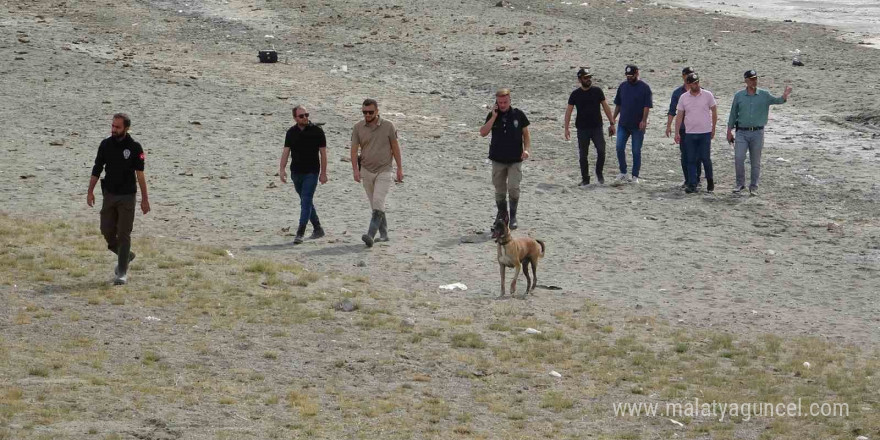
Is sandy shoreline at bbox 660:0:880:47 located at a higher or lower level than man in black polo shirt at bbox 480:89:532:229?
higher

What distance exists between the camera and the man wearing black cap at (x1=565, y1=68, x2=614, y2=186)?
17.8 meters

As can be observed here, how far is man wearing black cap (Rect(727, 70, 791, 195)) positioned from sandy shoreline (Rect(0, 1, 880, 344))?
23.1 inches

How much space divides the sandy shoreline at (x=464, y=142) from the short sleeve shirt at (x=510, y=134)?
1055 mm

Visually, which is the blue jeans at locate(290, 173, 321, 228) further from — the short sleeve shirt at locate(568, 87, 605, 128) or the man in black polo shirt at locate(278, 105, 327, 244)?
the short sleeve shirt at locate(568, 87, 605, 128)

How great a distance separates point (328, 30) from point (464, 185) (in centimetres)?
1446

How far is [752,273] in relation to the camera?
14281mm

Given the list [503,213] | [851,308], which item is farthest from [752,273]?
[503,213]

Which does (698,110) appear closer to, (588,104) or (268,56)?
(588,104)

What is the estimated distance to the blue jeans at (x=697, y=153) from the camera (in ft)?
58.7

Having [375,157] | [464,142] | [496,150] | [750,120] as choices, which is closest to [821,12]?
[464,142]

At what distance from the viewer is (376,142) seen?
14688mm

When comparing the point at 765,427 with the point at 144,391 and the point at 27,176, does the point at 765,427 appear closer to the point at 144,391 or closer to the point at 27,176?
the point at 144,391

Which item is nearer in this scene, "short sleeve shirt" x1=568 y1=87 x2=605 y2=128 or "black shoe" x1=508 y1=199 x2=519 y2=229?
"black shoe" x1=508 y1=199 x2=519 y2=229

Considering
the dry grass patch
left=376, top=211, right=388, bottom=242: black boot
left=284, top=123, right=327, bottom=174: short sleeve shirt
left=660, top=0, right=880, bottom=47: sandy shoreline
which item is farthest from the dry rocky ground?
left=660, top=0, right=880, bottom=47: sandy shoreline
